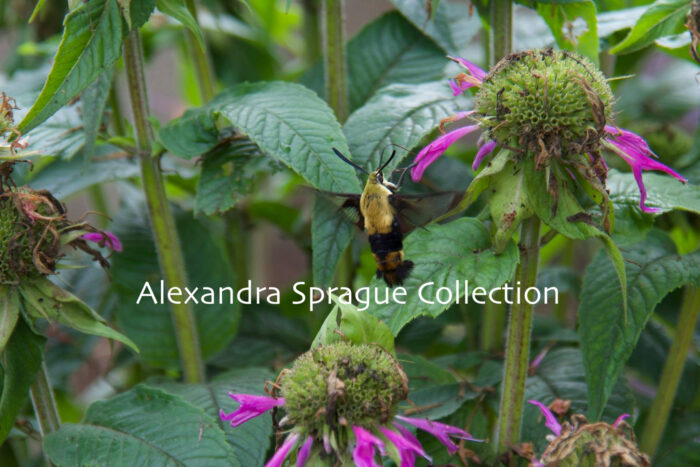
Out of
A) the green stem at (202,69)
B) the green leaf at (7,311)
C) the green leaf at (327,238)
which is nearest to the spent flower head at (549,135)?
the green leaf at (327,238)

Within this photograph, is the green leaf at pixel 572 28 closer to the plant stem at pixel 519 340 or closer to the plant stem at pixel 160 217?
the plant stem at pixel 519 340

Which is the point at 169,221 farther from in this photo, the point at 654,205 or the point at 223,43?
the point at 223,43

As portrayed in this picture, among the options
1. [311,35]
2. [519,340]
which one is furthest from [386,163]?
[311,35]

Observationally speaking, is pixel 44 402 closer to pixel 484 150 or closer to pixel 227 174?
pixel 227 174

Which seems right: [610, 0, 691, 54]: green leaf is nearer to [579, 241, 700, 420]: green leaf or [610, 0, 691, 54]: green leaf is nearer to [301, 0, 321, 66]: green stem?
[579, 241, 700, 420]: green leaf

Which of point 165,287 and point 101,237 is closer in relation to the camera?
point 101,237

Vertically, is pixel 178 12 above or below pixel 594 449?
above
